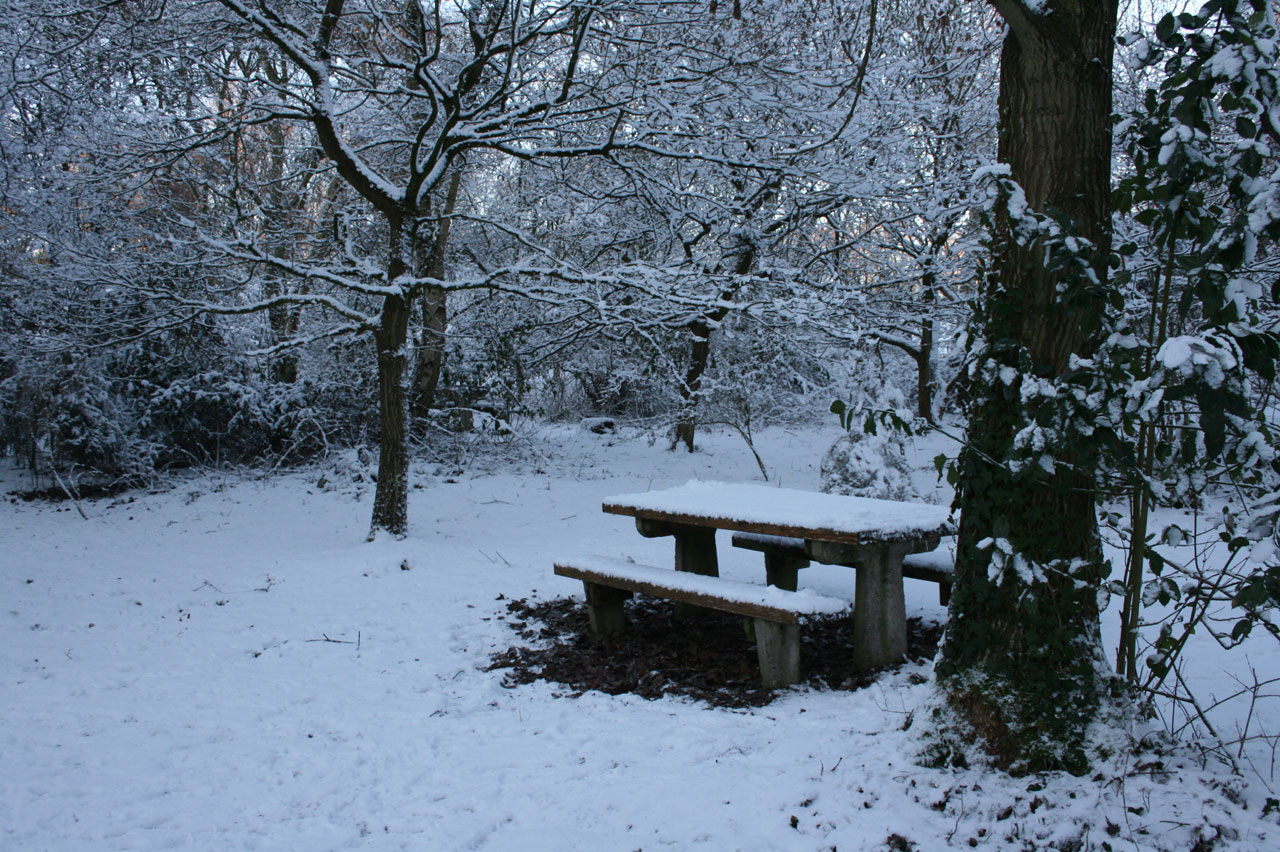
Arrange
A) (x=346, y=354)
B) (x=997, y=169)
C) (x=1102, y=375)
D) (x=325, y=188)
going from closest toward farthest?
(x=1102, y=375)
(x=997, y=169)
(x=346, y=354)
(x=325, y=188)

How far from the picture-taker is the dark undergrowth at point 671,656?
13.5 feet

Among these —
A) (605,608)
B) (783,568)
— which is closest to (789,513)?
(783,568)

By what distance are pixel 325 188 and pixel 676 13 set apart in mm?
8486

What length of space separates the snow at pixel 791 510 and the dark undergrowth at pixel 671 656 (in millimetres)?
450

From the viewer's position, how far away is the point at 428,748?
3.59 meters

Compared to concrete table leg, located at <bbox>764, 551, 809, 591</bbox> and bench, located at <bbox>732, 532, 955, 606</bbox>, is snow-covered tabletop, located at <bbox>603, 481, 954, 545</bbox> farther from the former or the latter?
concrete table leg, located at <bbox>764, 551, 809, 591</bbox>

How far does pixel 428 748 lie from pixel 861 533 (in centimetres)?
212

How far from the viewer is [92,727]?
3.92 metres

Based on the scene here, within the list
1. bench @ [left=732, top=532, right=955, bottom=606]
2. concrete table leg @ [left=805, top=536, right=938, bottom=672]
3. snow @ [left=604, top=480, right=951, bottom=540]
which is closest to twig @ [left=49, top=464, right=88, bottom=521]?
snow @ [left=604, top=480, right=951, bottom=540]

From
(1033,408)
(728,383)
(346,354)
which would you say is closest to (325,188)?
(346,354)

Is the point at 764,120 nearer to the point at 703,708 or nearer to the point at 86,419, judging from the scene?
the point at 703,708

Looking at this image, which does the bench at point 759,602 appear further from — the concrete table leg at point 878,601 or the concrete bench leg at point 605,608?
the concrete table leg at point 878,601

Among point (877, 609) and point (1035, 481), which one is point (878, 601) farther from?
point (1035, 481)

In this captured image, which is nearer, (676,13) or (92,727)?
(92,727)
